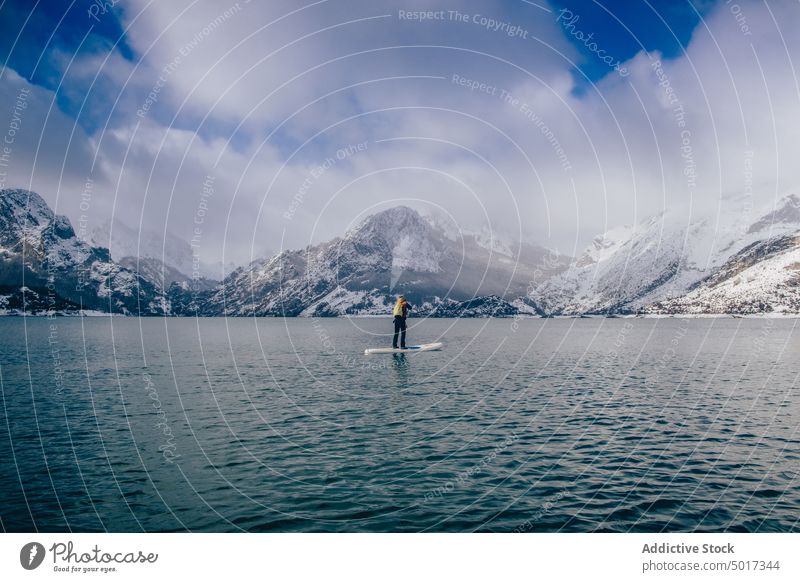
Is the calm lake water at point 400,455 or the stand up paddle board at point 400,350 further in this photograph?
the stand up paddle board at point 400,350

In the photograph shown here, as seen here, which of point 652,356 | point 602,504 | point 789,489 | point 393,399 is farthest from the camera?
point 652,356

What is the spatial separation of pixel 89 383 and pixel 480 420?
3874 centimetres

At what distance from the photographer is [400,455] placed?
21.7 meters

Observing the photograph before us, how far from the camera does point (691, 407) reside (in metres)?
33.7

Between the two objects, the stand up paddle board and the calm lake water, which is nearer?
the calm lake water

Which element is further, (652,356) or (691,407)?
(652,356)

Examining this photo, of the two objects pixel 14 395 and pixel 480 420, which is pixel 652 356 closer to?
pixel 480 420

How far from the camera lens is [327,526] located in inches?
564

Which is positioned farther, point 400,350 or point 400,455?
point 400,350

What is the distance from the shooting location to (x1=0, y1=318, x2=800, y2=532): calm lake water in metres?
15.2

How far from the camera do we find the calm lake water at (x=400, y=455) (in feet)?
49.9

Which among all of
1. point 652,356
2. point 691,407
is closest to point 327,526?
point 691,407
